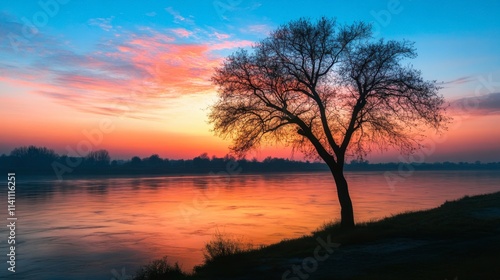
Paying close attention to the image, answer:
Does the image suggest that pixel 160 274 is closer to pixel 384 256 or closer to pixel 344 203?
pixel 384 256

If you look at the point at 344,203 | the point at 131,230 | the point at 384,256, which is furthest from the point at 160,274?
the point at 131,230

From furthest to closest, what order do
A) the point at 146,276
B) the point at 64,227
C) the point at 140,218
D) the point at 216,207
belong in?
1. the point at 216,207
2. the point at 140,218
3. the point at 64,227
4. the point at 146,276

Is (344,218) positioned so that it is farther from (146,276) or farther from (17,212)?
(17,212)

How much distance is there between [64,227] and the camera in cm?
3544

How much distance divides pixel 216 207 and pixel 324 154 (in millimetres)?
32160

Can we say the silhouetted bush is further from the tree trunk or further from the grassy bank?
the tree trunk

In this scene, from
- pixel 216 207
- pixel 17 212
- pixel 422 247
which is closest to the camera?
pixel 422 247

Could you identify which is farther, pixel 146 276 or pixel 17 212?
pixel 17 212

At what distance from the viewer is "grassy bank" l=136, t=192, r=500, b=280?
12.7 m

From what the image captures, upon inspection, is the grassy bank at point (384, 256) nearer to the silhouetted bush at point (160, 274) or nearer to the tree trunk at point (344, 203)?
the silhouetted bush at point (160, 274)

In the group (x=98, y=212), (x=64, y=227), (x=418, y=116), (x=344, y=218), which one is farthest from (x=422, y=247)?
(x=98, y=212)

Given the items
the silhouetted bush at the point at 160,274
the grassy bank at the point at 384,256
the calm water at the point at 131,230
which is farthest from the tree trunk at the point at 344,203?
the silhouetted bush at the point at 160,274

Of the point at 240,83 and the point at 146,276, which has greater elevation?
the point at 240,83

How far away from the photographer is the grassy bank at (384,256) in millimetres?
12672
